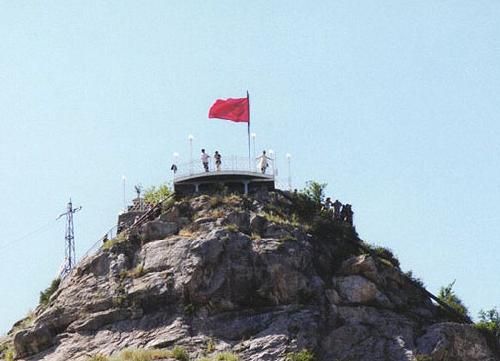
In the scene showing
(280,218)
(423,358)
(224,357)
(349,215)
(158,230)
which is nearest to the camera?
(224,357)

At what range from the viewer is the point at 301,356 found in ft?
250

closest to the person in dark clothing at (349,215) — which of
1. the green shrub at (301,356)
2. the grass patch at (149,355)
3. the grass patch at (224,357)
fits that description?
the green shrub at (301,356)

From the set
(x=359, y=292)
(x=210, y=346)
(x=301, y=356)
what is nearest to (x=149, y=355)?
(x=210, y=346)

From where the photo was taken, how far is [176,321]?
261 ft

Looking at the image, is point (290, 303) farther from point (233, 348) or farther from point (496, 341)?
point (496, 341)

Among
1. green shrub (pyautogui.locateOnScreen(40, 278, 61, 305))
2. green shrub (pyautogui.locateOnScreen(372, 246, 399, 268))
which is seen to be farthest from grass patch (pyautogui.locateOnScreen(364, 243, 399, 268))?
green shrub (pyautogui.locateOnScreen(40, 278, 61, 305))

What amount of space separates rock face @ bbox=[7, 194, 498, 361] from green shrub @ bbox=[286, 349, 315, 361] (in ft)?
0.83

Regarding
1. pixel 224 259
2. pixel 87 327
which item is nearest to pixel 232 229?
pixel 224 259

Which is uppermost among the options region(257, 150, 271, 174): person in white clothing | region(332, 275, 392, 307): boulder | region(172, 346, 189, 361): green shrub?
region(257, 150, 271, 174): person in white clothing

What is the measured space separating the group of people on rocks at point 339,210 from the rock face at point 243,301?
242 centimetres

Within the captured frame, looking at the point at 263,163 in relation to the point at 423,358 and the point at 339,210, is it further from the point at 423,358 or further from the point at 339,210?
the point at 423,358

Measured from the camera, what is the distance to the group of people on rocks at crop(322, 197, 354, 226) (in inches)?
3440

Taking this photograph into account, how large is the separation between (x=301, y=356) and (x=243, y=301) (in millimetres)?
4956

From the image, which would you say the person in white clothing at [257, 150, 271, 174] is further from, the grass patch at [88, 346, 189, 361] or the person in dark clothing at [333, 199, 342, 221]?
the grass patch at [88, 346, 189, 361]
